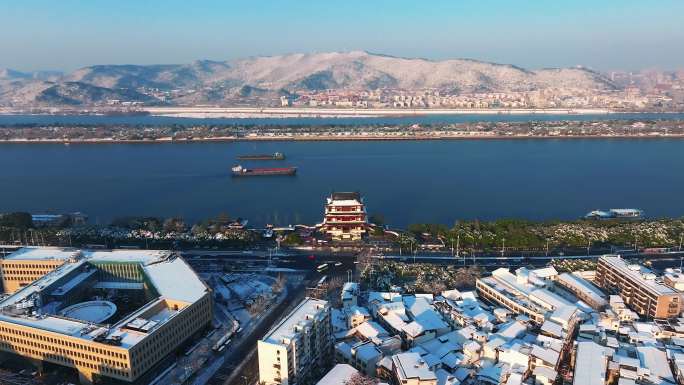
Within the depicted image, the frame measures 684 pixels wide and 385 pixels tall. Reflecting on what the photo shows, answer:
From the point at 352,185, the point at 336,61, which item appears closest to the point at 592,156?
the point at 352,185

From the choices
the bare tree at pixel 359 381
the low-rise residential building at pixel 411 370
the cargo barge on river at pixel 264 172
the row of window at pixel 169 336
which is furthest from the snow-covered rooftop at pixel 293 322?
the cargo barge on river at pixel 264 172

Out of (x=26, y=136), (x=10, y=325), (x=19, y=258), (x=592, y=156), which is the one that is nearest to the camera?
(x=10, y=325)

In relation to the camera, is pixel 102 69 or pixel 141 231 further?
pixel 102 69

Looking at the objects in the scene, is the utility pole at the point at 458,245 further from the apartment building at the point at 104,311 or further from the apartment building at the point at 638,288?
the apartment building at the point at 104,311

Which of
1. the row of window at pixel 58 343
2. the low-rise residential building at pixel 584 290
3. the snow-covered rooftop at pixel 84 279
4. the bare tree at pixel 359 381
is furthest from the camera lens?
the low-rise residential building at pixel 584 290

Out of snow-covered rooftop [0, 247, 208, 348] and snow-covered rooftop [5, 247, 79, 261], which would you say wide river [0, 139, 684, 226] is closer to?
snow-covered rooftop [5, 247, 79, 261]

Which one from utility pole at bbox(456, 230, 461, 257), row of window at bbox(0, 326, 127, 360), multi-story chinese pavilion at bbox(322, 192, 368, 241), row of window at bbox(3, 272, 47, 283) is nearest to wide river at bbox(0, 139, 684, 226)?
multi-story chinese pavilion at bbox(322, 192, 368, 241)

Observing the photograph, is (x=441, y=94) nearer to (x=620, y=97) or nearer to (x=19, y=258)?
(x=620, y=97)
